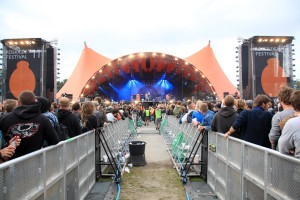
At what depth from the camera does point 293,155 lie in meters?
2.84

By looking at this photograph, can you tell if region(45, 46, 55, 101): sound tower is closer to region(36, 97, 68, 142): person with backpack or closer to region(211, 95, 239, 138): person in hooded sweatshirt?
region(36, 97, 68, 142): person with backpack

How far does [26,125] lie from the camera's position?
11.3ft

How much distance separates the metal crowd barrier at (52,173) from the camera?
2496 mm

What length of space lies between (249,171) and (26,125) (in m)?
2.65

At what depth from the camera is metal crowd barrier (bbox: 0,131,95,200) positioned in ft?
8.19

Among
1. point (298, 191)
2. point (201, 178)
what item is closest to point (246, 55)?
point (201, 178)

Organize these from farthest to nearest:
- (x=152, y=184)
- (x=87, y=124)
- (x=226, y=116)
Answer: (x=152, y=184), (x=87, y=124), (x=226, y=116)

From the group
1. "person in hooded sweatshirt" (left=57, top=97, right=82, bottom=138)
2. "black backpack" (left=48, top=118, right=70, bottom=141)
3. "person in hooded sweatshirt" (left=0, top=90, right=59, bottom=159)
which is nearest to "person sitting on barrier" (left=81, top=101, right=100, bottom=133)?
"person in hooded sweatshirt" (left=57, top=97, right=82, bottom=138)

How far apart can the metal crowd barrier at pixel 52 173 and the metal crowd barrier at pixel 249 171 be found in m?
2.22

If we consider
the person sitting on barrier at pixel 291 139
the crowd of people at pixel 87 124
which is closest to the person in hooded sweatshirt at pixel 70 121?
the crowd of people at pixel 87 124

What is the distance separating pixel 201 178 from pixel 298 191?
15.5 feet

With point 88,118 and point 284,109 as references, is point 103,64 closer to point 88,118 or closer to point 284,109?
point 88,118

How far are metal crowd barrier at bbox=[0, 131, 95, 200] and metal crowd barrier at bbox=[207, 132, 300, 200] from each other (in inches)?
87.3

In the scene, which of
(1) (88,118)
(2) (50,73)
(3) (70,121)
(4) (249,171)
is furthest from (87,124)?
(2) (50,73)
